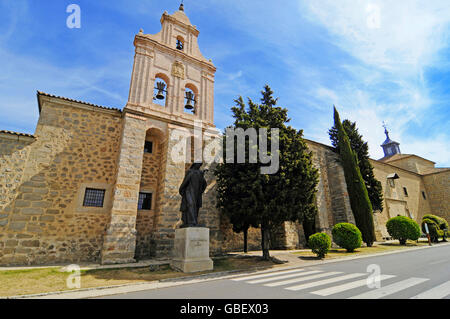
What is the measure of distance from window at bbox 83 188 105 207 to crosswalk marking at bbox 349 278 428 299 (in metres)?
10.4

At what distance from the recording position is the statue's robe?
7875mm

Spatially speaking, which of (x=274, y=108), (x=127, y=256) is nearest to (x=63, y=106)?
(x=127, y=256)

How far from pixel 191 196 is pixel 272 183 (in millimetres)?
3364

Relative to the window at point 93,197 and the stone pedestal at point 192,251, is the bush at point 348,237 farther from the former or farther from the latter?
the window at point 93,197

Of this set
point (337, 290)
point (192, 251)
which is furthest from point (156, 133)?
point (337, 290)

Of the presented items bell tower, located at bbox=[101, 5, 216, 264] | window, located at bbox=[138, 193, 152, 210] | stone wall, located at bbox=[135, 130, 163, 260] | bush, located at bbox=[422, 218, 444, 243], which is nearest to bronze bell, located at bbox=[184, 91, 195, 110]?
bell tower, located at bbox=[101, 5, 216, 264]

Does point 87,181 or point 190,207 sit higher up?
point 87,181

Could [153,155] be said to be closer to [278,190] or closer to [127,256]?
[127,256]

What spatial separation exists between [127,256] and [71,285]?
134 inches

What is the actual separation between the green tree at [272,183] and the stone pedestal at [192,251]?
2.01 m

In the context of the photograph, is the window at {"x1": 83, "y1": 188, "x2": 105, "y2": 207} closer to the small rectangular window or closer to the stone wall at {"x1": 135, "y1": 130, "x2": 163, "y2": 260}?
the stone wall at {"x1": 135, "y1": 130, "x2": 163, "y2": 260}

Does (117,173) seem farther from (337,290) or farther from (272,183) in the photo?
(337,290)

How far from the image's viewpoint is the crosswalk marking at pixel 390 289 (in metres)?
3.65

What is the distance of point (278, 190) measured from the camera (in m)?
8.52
